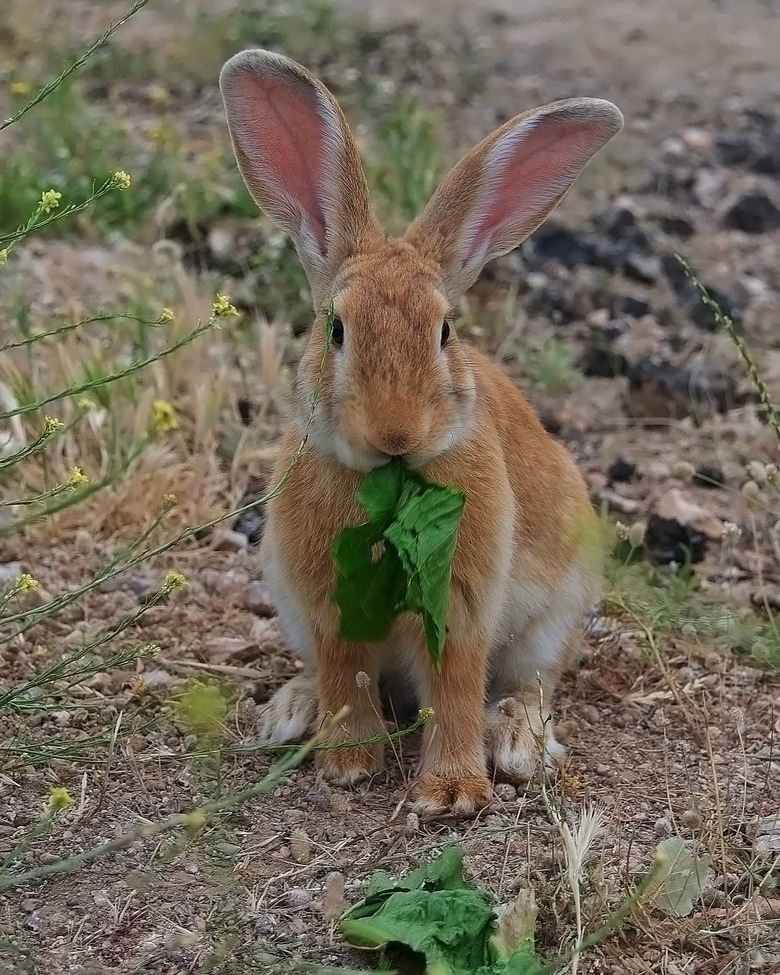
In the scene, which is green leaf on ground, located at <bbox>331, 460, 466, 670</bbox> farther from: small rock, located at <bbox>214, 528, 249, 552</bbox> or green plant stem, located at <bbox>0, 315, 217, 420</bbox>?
small rock, located at <bbox>214, 528, 249, 552</bbox>

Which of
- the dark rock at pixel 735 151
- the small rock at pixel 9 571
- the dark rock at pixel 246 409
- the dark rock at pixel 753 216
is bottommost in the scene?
the dark rock at pixel 753 216

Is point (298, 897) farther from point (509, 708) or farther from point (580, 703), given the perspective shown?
point (580, 703)

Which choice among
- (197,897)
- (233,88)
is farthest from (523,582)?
(233,88)

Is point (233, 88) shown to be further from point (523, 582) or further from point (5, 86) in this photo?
point (5, 86)

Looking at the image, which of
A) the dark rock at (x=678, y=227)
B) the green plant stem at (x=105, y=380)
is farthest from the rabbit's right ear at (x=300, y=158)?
the dark rock at (x=678, y=227)

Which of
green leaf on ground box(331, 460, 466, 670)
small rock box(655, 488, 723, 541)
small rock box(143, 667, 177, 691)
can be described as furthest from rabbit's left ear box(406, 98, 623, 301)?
small rock box(655, 488, 723, 541)

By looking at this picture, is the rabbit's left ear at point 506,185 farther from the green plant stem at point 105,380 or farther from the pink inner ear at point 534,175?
the green plant stem at point 105,380
